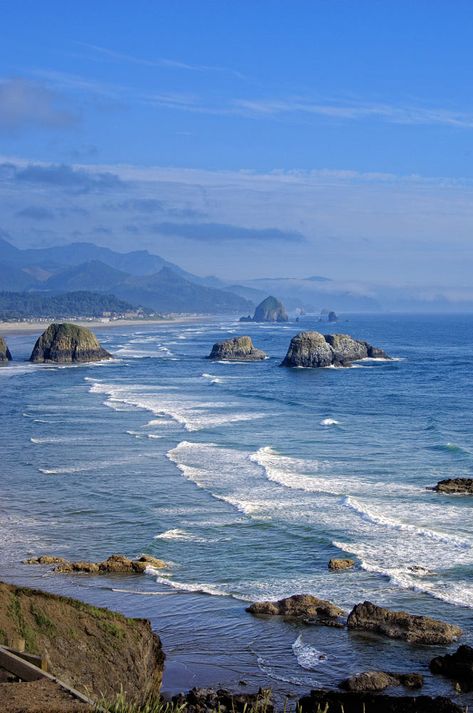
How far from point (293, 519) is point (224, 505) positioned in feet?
11.3

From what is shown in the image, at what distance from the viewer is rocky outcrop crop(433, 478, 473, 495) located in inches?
1566

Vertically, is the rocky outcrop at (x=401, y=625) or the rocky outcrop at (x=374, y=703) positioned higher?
the rocky outcrop at (x=401, y=625)

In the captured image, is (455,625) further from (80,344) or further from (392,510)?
(80,344)

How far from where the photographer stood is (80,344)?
118812 mm

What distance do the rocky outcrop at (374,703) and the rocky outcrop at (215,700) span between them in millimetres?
948

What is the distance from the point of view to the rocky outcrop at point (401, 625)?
24.0 metres

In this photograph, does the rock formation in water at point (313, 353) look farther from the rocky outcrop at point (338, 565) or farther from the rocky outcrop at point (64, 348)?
the rocky outcrop at point (338, 565)

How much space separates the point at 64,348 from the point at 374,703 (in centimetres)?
10129

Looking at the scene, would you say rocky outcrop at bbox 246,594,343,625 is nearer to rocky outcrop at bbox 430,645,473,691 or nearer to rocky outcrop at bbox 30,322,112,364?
rocky outcrop at bbox 430,645,473,691

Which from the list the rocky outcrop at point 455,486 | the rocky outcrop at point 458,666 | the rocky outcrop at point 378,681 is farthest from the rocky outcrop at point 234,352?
the rocky outcrop at point 378,681

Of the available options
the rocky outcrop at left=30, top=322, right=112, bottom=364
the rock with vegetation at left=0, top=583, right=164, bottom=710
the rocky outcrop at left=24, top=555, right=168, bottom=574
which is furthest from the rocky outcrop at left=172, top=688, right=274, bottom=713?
the rocky outcrop at left=30, top=322, right=112, bottom=364

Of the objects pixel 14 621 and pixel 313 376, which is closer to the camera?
pixel 14 621

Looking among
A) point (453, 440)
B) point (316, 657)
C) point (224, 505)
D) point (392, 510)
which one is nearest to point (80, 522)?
point (224, 505)

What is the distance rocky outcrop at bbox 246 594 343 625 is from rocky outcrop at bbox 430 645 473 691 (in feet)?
12.2
